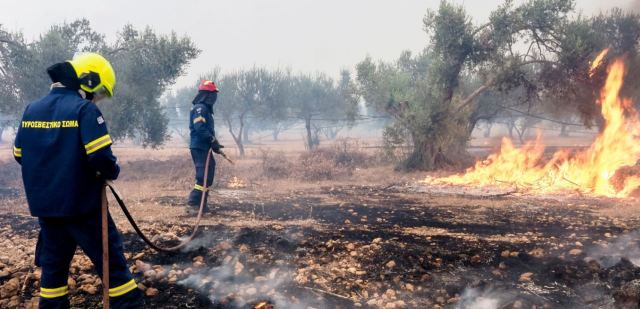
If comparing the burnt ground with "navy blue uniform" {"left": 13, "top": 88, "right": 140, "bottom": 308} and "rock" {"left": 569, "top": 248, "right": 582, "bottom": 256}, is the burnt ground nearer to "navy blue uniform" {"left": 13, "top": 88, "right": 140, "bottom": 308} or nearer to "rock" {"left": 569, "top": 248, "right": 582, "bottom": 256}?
"rock" {"left": 569, "top": 248, "right": 582, "bottom": 256}


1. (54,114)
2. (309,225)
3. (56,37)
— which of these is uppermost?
(56,37)

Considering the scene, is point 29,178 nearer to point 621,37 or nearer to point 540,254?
point 540,254

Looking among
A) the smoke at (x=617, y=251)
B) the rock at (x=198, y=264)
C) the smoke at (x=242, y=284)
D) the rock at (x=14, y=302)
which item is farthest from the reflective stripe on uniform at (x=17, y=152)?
the smoke at (x=617, y=251)

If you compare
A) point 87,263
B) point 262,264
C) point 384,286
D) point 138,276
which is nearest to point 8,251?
point 87,263

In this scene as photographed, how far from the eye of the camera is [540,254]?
5090mm

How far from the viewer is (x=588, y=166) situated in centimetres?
1158

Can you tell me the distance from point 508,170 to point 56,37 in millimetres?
17867

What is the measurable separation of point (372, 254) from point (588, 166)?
9622 mm

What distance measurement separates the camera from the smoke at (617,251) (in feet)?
15.6

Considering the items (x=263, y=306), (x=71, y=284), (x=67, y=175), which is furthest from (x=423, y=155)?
(x=67, y=175)

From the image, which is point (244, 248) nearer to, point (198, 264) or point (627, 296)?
point (198, 264)

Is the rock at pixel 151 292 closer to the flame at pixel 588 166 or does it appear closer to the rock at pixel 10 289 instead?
the rock at pixel 10 289

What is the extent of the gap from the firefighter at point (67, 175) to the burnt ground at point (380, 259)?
685 mm

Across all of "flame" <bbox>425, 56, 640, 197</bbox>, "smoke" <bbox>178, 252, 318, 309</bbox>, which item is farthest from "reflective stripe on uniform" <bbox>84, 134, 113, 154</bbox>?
"flame" <bbox>425, 56, 640, 197</bbox>
